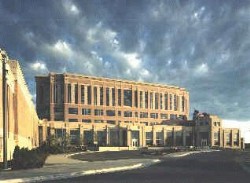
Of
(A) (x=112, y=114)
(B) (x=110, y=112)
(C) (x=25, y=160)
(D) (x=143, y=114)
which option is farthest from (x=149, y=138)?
(C) (x=25, y=160)

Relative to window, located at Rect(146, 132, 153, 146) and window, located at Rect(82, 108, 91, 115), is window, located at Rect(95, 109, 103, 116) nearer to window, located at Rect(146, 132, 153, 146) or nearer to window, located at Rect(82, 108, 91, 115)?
window, located at Rect(82, 108, 91, 115)

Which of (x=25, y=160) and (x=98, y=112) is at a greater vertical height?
(x=98, y=112)

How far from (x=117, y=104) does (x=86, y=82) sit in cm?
1457

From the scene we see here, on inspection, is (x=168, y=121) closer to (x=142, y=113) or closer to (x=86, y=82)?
(x=142, y=113)

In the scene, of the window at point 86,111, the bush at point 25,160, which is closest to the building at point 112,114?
the window at point 86,111

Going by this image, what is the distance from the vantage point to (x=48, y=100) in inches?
6944

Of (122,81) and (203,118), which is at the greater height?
(122,81)

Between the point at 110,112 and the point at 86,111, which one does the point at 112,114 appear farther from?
the point at 86,111

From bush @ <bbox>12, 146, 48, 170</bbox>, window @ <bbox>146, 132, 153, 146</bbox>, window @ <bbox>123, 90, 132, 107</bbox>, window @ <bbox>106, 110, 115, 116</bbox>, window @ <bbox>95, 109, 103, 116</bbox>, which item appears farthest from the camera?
window @ <bbox>123, 90, 132, 107</bbox>

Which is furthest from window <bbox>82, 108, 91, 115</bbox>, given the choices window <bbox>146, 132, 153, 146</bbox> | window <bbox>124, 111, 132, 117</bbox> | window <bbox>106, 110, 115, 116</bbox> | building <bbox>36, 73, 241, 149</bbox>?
window <bbox>146, 132, 153, 146</bbox>

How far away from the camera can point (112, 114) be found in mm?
183875

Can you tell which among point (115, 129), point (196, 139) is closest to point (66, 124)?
point (115, 129)

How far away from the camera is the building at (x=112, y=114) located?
166 meters

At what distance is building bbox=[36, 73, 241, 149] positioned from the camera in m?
166
